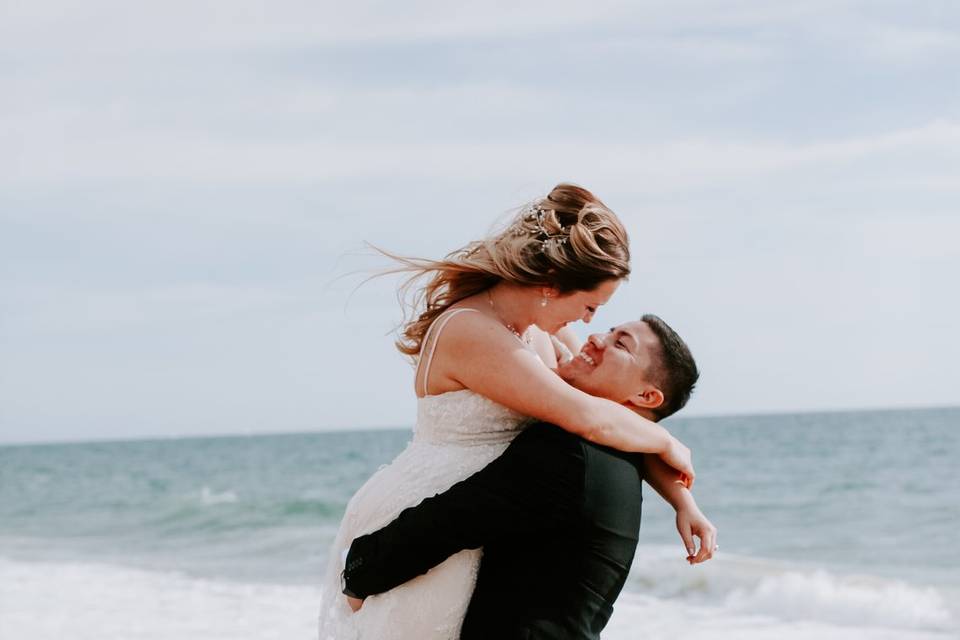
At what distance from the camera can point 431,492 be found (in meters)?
3.29

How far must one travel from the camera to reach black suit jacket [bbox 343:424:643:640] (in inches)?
119

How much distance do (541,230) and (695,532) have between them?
942 millimetres

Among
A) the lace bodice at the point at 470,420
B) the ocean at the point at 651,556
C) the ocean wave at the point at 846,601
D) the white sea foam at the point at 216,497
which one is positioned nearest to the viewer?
the lace bodice at the point at 470,420

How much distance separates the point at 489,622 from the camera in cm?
312

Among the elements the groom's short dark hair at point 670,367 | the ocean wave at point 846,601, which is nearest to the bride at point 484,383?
the groom's short dark hair at point 670,367

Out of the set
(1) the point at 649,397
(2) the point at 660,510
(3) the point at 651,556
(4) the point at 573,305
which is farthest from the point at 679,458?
(2) the point at 660,510

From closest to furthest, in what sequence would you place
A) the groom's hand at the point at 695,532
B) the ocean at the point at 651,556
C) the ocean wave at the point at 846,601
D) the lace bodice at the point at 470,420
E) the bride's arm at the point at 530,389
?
the bride's arm at the point at 530,389 < the lace bodice at the point at 470,420 < the groom's hand at the point at 695,532 < the ocean at the point at 651,556 < the ocean wave at the point at 846,601

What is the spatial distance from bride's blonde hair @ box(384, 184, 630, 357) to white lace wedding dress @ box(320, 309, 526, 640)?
177mm

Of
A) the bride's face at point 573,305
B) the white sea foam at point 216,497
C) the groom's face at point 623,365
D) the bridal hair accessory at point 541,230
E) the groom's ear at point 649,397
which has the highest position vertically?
the bridal hair accessory at point 541,230

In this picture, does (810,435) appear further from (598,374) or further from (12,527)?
(598,374)

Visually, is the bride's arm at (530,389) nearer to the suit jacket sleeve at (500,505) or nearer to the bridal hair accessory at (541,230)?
the suit jacket sleeve at (500,505)

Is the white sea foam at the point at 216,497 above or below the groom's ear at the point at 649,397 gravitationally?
below

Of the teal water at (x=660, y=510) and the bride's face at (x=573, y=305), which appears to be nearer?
the bride's face at (x=573, y=305)

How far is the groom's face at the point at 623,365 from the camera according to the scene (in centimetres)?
339
